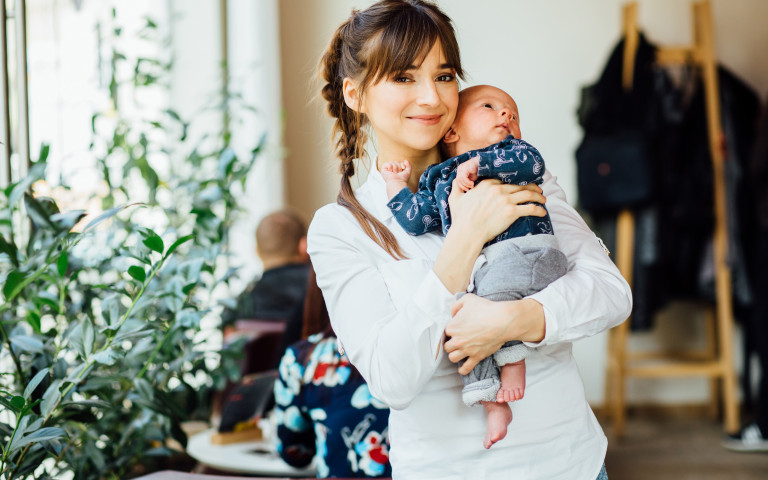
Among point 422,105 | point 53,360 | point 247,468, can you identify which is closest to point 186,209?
point 247,468

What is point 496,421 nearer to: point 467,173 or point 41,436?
point 467,173

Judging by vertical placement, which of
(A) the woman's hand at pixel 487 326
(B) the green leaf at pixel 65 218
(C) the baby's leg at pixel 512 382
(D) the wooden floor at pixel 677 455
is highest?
(B) the green leaf at pixel 65 218

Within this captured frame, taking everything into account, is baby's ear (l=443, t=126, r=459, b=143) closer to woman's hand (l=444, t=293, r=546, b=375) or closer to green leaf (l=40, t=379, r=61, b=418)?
woman's hand (l=444, t=293, r=546, b=375)

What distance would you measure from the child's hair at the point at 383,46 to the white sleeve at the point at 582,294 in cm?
24

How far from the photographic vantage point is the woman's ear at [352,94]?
1347 millimetres

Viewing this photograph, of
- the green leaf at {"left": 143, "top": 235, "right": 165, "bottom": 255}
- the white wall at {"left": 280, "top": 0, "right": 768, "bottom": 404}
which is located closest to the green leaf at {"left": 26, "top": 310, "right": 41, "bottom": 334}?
the green leaf at {"left": 143, "top": 235, "right": 165, "bottom": 255}

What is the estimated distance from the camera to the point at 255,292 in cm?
327

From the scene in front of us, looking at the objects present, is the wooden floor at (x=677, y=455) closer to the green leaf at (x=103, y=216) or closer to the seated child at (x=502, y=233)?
the seated child at (x=502, y=233)

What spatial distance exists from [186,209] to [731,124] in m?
2.78

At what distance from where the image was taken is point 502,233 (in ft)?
4.10

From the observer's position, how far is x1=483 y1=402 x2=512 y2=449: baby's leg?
3.64 feet

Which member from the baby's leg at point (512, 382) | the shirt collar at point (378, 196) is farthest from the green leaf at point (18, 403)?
the baby's leg at point (512, 382)

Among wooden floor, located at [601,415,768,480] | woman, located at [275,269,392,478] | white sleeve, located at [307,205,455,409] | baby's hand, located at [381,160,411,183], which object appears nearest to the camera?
white sleeve, located at [307,205,455,409]

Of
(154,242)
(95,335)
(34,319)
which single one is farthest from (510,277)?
(34,319)
